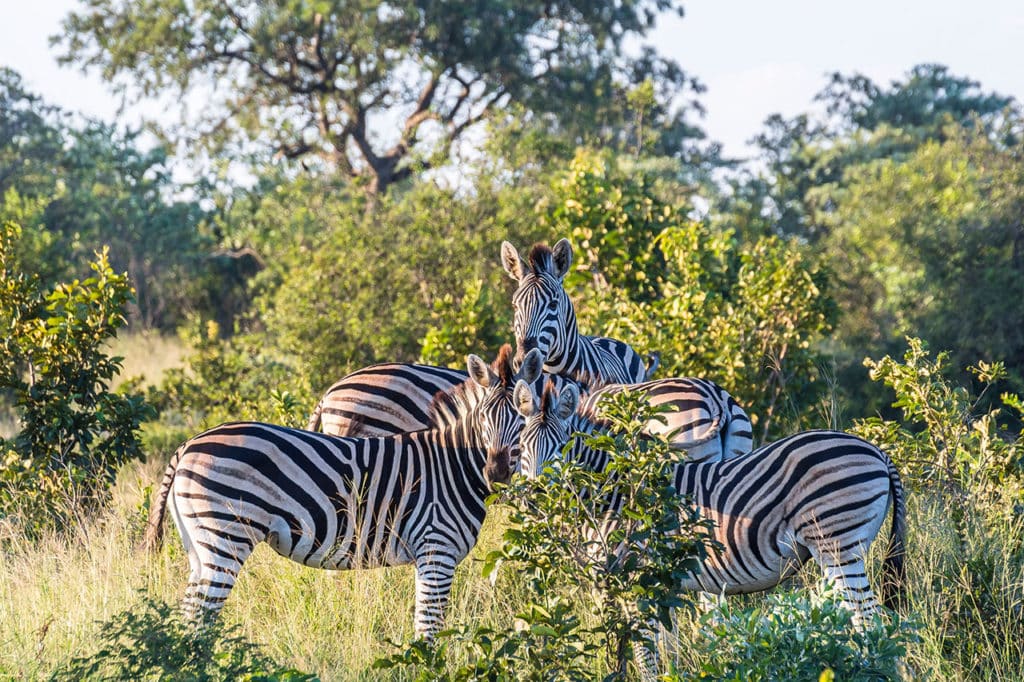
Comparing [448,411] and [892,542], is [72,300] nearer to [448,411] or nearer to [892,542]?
[448,411]

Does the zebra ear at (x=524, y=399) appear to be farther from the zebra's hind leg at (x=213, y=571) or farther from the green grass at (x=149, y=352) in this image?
the green grass at (x=149, y=352)

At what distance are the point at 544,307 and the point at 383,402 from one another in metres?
1.23

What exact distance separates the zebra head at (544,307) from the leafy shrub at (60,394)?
9.37ft

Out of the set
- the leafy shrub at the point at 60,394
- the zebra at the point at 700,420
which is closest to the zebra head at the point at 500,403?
the zebra at the point at 700,420

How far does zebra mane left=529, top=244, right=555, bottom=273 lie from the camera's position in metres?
8.02

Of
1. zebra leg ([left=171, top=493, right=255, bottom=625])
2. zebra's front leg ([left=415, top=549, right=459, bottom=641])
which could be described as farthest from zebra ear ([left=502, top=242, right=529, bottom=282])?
zebra leg ([left=171, top=493, right=255, bottom=625])

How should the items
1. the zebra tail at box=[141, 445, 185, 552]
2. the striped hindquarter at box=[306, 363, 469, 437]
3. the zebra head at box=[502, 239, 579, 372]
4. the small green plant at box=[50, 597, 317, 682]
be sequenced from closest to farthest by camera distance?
the small green plant at box=[50, 597, 317, 682], the zebra tail at box=[141, 445, 185, 552], the striped hindquarter at box=[306, 363, 469, 437], the zebra head at box=[502, 239, 579, 372]

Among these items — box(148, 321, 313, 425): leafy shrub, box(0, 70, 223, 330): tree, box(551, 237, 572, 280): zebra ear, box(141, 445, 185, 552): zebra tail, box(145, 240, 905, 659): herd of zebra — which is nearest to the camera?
box(145, 240, 905, 659): herd of zebra

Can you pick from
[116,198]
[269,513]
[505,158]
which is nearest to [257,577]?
[269,513]

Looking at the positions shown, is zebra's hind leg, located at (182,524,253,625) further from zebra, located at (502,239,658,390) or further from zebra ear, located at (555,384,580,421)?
zebra, located at (502,239,658,390)

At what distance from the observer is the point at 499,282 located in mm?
13234

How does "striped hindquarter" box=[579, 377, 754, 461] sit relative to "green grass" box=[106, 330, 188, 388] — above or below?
below

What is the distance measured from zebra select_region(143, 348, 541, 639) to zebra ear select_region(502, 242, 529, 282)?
187 cm

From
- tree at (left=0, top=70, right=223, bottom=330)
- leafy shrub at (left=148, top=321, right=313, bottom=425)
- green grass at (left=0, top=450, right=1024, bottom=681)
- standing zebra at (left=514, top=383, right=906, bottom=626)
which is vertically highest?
tree at (left=0, top=70, right=223, bottom=330)
